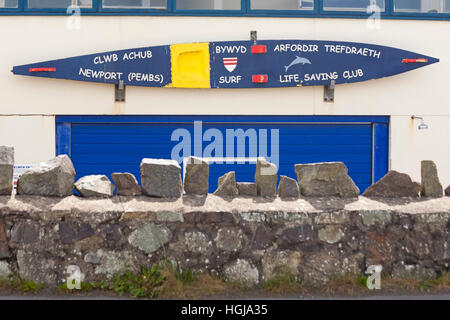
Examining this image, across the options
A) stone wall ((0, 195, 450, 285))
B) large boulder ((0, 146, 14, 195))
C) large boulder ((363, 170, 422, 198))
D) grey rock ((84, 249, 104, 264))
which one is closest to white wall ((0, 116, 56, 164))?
large boulder ((0, 146, 14, 195))

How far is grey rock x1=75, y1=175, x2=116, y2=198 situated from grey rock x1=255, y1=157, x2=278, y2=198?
4.72ft

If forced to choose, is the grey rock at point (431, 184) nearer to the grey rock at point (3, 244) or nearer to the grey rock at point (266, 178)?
the grey rock at point (266, 178)

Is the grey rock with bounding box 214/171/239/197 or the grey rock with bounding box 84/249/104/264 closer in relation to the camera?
the grey rock with bounding box 84/249/104/264

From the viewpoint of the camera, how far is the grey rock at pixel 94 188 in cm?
416

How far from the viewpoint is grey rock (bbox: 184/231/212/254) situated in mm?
3881

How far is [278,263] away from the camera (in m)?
3.91

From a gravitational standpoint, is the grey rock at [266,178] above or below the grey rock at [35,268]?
above

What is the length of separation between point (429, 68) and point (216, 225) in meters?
7.01

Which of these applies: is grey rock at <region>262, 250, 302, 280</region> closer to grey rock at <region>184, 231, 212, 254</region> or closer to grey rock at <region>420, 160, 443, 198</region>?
grey rock at <region>184, 231, 212, 254</region>

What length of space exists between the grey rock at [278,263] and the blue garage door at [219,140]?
4.93 m

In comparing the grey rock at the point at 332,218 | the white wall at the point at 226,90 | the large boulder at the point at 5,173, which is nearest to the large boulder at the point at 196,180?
the grey rock at the point at 332,218

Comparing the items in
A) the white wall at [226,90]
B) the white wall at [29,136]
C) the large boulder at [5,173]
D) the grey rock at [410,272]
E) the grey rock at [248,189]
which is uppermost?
the white wall at [226,90]

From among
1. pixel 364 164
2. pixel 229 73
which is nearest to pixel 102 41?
pixel 229 73

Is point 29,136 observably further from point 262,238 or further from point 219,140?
point 262,238
